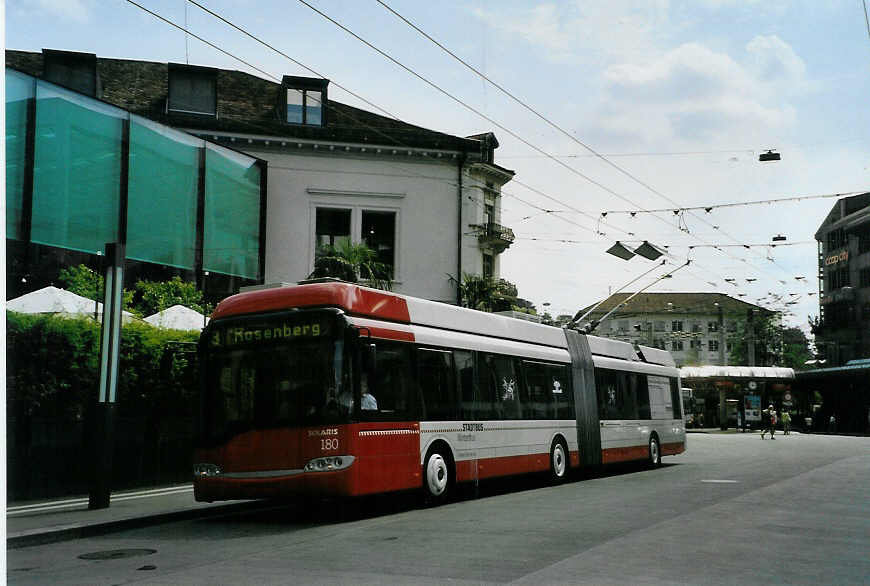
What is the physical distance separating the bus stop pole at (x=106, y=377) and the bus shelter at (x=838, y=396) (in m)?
51.8

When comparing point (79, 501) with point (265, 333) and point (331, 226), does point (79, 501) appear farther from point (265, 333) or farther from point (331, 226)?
point (331, 226)

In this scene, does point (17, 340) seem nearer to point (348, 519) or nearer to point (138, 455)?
point (138, 455)

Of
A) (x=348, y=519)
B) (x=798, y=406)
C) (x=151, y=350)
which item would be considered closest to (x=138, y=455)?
(x=151, y=350)

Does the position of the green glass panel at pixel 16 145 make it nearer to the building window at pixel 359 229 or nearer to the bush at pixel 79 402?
the bush at pixel 79 402

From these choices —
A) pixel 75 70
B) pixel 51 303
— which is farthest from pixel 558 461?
pixel 75 70

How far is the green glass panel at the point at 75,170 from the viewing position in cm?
1916

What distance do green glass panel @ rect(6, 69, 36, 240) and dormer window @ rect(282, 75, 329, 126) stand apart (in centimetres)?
1488

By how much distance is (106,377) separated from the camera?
14.1 metres

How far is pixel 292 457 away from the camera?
12625 millimetres

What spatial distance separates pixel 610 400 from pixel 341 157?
1469 cm

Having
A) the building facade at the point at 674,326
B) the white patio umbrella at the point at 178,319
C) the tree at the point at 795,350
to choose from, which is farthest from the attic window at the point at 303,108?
the building facade at the point at 674,326

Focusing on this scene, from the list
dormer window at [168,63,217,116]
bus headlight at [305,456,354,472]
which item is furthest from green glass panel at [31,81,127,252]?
dormer window at [168,63,217,116]

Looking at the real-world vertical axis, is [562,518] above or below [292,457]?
below

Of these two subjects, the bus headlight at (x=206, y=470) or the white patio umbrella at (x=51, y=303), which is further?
the white patio umbrella at (x=51, y=303)
